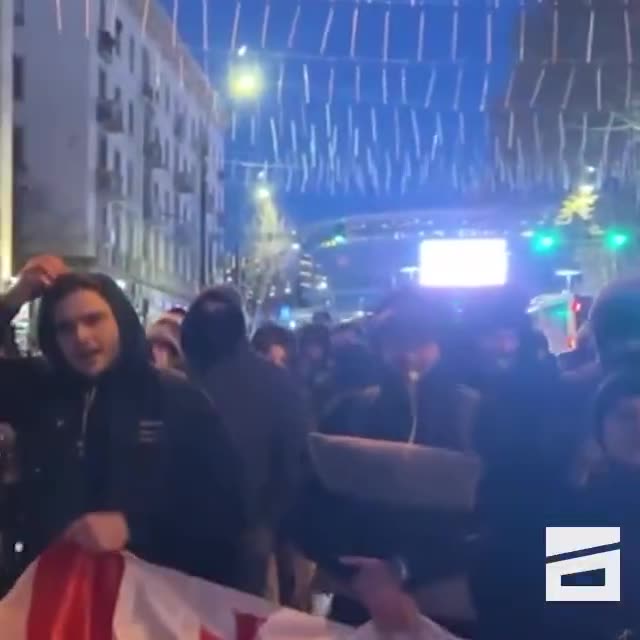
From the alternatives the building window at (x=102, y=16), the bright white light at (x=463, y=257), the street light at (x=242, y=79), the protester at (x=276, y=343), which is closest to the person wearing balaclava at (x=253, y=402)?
the protester at (x=276, y=343)

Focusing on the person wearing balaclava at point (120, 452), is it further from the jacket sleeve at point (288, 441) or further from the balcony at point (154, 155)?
the balcony at point (154, 155)

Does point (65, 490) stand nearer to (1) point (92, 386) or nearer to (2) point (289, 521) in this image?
(1) point (92, 386)

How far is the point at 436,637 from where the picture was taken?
8.93 ft

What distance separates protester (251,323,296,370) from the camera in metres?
6.53

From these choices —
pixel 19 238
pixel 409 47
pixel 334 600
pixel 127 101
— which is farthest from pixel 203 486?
pixel 127 101

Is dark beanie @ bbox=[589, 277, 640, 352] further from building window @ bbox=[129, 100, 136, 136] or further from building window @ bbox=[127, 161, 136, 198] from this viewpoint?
building window @ bbox=[129, 100, 136, 136]

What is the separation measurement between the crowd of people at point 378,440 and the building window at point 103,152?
24848 mm

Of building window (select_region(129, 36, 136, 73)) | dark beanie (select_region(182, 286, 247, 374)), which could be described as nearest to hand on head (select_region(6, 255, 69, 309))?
dark beanie (select_region(182, 286, 247, 374))

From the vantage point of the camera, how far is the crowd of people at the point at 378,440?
258 centimetres

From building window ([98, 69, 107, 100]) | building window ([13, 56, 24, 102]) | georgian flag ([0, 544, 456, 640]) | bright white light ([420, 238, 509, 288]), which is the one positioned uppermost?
building window ([98, 69, 107, 100])

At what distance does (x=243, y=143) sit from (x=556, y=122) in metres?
3.79

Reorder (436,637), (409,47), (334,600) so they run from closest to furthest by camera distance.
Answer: (436,637), (334,600), (409,47)

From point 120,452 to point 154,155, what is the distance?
28.1 metres

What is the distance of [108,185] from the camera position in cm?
2788
